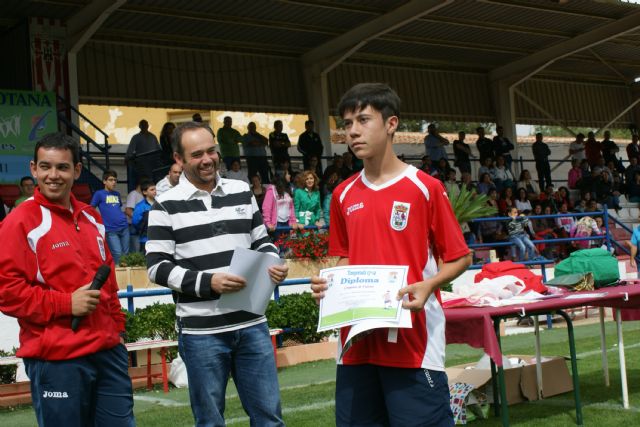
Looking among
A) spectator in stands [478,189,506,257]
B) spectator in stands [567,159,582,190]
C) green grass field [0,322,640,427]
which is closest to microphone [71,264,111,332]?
green grass field [0,322,640,427]

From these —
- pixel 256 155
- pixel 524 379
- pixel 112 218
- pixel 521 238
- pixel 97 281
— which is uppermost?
pixel 256 155

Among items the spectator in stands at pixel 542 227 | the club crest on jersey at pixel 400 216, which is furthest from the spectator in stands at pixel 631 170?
the club crest on jersey at pixel 400 216

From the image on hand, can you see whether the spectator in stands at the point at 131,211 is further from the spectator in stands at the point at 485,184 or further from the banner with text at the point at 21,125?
the spectator in stands at the point at 485,184

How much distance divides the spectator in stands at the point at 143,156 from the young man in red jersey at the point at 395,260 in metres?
14.6

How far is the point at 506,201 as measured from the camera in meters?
22.6

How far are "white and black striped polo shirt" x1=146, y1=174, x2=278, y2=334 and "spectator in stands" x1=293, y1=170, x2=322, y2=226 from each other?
12.9m

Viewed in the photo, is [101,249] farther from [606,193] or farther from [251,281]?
[606,193]

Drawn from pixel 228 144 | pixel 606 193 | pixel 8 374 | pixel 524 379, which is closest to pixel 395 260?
pixel 524 379

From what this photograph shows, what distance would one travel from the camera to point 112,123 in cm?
4222

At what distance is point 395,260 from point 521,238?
51.7 ft

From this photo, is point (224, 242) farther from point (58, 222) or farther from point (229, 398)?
point (229, 398)

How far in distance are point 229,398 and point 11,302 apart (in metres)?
5.19

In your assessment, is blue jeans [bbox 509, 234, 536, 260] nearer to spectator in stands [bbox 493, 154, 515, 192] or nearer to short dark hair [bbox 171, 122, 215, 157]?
spectator in stands [bbox 493, 154, 515, 192]

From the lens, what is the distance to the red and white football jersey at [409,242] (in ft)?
13.7
